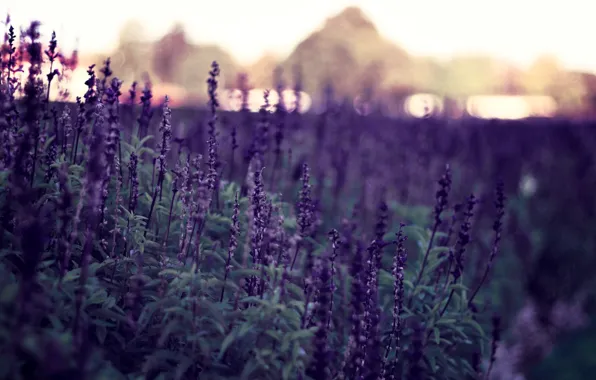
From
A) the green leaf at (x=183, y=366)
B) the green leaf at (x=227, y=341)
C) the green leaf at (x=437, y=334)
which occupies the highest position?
the green leaf at (x=227, y=341)

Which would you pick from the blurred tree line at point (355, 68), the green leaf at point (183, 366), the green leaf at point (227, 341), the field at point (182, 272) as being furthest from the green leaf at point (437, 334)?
the blurred tree line at point (355, 68)

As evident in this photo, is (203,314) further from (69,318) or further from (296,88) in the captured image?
(296,88)

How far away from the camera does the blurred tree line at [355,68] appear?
4516 centimetres

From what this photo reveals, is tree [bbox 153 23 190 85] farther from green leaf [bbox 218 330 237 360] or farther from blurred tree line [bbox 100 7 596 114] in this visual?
green leaf [bbox 218 330 237 360]

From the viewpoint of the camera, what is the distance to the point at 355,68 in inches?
1799

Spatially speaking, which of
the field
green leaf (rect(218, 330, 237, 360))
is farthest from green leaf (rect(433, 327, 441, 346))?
green leaf (rect(218, 330, 237, 360))

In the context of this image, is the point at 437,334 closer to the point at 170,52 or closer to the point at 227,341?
the point at 227,341

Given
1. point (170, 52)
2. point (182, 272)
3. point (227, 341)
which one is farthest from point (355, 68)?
point (227, 341)

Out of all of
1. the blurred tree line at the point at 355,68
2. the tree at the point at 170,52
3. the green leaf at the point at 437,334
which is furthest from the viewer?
the tree at the point at 170,52

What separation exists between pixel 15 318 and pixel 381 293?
342 centimetres

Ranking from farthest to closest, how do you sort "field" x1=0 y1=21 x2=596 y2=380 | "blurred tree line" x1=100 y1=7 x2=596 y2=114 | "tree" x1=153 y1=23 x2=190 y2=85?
"tree" x1=153 y1=23 x2=190 y2=85 → "blurred tree line" x1=100 y1=7 x2=596 y2=114 → "field" x1=0 y1=21 x2=596 y2=380

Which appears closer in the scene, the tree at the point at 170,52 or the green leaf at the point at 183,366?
the green leaf at the point at 183,366

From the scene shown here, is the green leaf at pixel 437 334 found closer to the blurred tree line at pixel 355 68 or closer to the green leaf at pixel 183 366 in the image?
the green leaf at pixel 183 366

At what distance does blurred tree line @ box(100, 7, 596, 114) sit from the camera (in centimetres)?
4516
